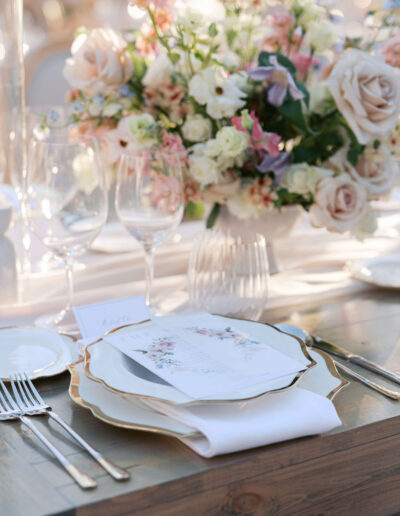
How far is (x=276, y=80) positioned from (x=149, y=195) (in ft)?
0.94

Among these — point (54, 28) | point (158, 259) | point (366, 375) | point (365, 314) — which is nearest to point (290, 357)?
point (366, 375)

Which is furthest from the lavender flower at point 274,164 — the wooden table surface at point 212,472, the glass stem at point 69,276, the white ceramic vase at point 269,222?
the wooden table surface at point 212,472

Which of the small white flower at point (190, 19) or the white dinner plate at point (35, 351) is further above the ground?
the small white flower at point (190, 19)

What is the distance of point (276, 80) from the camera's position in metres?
1.14

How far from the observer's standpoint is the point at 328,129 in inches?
45.8

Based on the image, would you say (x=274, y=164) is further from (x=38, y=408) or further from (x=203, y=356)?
(x=38, y=408)

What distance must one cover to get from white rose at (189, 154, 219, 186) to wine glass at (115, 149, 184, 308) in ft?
0.25

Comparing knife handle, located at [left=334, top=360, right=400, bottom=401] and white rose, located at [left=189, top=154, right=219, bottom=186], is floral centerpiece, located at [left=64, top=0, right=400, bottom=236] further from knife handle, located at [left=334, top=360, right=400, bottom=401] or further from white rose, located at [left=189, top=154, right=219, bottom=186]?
knife handle, located at [left=334, top=360, right=400, bottom=401]

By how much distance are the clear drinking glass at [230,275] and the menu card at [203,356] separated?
7.4 inches

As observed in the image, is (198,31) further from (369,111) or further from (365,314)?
(365,314)

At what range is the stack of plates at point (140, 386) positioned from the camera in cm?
68

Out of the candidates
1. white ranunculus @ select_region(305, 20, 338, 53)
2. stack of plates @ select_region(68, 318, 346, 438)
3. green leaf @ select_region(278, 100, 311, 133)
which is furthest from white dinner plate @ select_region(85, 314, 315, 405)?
white ranunculus @ select_region(305, 20, 338, 53)

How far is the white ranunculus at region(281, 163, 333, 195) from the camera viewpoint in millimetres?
1130

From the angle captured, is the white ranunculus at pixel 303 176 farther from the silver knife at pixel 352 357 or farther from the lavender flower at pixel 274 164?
the silver knife at pixel 352 357
